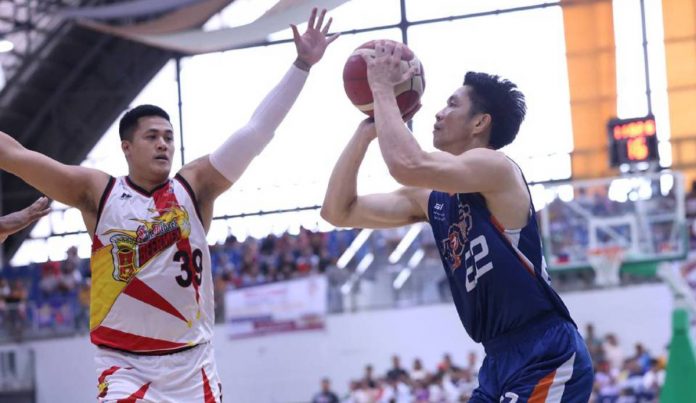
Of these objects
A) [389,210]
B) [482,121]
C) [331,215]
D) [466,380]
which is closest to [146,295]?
[331,215]

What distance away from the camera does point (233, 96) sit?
95.2ft

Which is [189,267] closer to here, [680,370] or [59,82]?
[680,370]

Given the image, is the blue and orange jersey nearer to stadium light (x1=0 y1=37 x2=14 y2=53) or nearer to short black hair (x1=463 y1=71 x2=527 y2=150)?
short black hair (x1=463 y1=71 x2=527 y2=150)

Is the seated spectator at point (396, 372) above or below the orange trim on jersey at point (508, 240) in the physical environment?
below

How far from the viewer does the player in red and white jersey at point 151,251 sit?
5.77 metres

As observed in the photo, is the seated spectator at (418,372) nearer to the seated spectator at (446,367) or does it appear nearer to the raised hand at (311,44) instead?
the seated spectator at (446,367)

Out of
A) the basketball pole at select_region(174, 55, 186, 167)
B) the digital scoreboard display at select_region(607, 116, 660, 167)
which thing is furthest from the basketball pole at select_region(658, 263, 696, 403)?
the basketball pole at select_region(174, 55, 186, 167)

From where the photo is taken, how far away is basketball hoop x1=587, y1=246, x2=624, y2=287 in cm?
1706

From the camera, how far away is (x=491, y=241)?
5.21 m

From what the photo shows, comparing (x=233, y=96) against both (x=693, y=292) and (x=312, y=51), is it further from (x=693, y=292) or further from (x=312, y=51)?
(x=312, y=51)

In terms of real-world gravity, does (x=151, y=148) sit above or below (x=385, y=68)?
below

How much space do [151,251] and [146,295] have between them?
0.70 feet

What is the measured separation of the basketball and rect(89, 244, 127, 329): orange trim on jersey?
1400 mm

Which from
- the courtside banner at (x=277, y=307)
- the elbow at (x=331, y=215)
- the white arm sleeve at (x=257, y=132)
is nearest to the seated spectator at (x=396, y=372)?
the courtside banner at (x=277, y=307)
